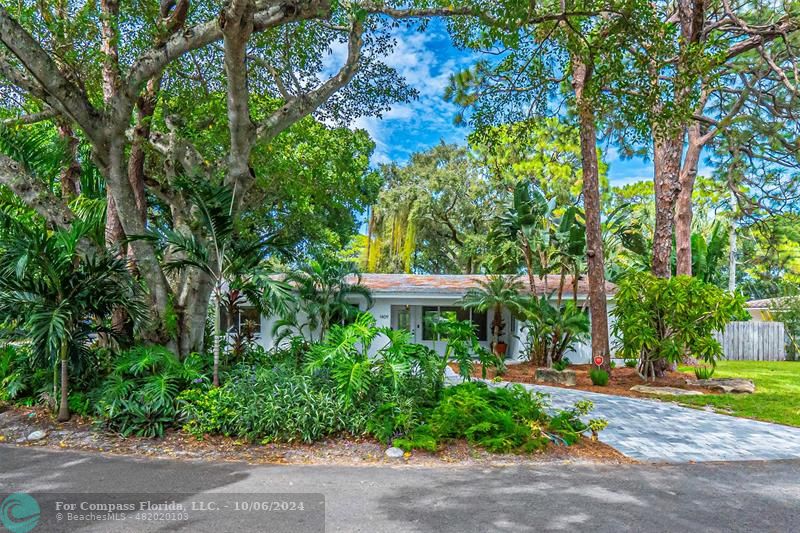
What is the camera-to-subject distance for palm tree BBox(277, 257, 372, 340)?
13.7 meters

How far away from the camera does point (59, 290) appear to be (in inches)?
260

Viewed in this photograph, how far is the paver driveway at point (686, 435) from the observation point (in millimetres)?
5910

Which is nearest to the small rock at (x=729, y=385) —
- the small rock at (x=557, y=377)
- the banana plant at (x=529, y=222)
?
the small rock at (x=557, y=377)

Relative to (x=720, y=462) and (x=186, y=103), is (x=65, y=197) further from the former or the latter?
(x=720, y=462)

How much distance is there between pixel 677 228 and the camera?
14336 mm

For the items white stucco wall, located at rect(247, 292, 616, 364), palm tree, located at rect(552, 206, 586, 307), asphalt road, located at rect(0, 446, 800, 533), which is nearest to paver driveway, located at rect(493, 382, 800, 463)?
asphalt road, located at rect(0, 446, 800, 533)

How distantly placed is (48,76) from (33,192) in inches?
72.6

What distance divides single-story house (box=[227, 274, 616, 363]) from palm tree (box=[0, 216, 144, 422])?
7.88m

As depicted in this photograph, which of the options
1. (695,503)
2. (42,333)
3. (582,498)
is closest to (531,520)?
(582,498)

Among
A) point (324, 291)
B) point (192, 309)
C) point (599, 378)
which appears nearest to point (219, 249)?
point (192, 309)

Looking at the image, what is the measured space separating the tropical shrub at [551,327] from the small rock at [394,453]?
819 cm

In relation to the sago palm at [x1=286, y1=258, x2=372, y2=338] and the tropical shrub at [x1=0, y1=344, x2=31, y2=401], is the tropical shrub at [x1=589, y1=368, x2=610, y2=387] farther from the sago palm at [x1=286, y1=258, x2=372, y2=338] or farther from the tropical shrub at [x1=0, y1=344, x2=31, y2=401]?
the tropical shrub at [x1=0, y1=344, x2=31, y2=401]

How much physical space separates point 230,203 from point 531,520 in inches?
227

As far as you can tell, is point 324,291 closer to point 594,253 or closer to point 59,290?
point 594,253
